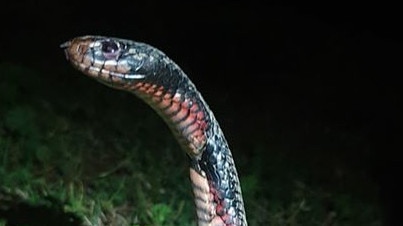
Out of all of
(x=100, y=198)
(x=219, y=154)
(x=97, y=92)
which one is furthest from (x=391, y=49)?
(x=219, y=154)

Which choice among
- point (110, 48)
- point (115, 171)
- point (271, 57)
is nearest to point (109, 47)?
point (110, 48)

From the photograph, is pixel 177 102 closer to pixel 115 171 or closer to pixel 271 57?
pixel 115 171

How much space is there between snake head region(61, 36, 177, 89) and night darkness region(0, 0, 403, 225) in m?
1.51

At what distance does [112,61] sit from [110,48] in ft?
0.09

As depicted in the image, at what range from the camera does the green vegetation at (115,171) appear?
3.21 meters

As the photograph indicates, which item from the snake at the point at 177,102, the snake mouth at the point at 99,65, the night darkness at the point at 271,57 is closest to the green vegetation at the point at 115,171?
the night darkness at the point at 271,57

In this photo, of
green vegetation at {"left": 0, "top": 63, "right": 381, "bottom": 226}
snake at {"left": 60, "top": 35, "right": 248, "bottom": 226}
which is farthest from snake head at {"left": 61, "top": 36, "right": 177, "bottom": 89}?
green vegetation at {"left": 0, "top": 63, "right": 381, "bottom": 226}

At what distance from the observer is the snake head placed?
2.18 metres

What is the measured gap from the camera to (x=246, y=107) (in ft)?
13.1

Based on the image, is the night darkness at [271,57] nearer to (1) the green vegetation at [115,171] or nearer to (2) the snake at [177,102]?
(1) the green vegetation at [115,171]

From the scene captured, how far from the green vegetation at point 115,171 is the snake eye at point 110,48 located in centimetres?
87

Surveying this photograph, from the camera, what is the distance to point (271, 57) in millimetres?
4406

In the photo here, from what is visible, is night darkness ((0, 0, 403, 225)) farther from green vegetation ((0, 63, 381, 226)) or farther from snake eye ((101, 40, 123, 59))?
snake eye ((101, 40, 123, 59))

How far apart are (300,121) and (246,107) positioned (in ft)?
0.55
